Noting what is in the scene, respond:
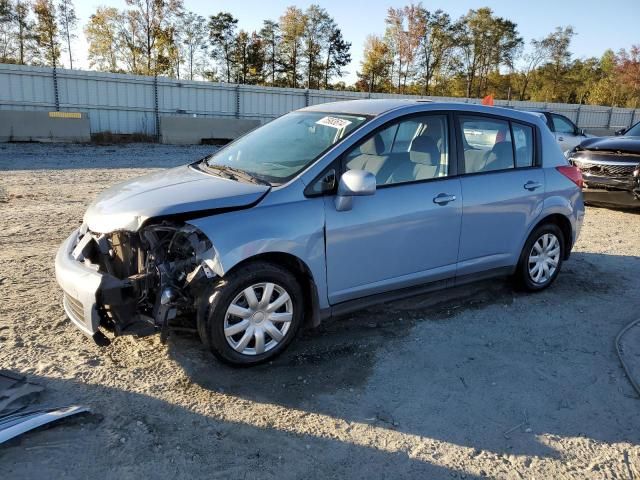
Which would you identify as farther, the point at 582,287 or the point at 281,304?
the point at 582,287

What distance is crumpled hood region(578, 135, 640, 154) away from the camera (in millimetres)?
9006

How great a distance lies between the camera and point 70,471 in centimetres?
262

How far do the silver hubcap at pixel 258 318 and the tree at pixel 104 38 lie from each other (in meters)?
43.5

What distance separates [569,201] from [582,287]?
0.97 meters

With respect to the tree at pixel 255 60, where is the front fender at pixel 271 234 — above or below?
below

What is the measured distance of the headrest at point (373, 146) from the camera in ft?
13.3

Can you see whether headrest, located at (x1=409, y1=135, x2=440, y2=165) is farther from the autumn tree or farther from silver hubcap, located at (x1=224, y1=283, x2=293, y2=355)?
the autumn tree

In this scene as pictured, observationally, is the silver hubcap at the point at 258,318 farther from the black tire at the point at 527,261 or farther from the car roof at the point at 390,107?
the black tire at the point at 527,261

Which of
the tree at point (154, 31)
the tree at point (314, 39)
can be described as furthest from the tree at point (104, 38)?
the tree at point (314, 39)

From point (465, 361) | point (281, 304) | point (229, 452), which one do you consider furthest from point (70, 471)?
point (465, 361)

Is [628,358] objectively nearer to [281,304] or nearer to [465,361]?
[465,361]

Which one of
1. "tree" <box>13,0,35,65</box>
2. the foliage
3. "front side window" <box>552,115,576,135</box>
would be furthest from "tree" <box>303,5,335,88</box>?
"front side window" <box>552,115,576,135</box>

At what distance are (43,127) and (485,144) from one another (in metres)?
16.5

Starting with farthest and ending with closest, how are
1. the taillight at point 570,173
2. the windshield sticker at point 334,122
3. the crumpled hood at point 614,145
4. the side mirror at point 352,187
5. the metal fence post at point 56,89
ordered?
1. the metal fence post at point 56,89
2. the crumpled hood at point 614,145
3. the taillight at point 570,173
4. the windshield sticker at point 334,122
5. the side mirror at point 352,187
